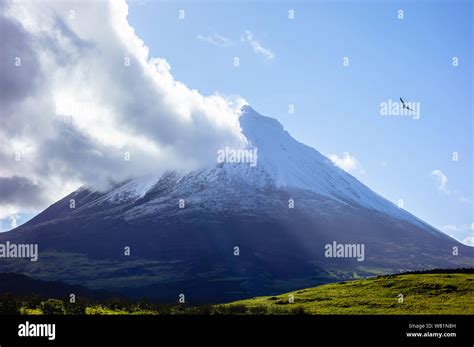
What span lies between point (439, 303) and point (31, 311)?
51885mm

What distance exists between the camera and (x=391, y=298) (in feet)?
271

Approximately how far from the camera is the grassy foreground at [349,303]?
70.5 meters

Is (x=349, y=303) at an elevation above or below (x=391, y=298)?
below

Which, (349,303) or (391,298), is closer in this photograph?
(349,303)

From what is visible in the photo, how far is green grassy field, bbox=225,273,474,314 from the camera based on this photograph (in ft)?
245

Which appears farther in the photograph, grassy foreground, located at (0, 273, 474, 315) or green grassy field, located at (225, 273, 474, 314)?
green grassy field, located at (225, 273, 474, 314)

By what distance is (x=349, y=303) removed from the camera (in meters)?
82.2

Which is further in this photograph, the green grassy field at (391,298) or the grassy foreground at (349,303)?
the green grassy field at (391,298)

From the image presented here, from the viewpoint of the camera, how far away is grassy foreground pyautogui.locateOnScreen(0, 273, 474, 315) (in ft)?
231

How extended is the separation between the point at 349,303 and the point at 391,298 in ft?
20.4
